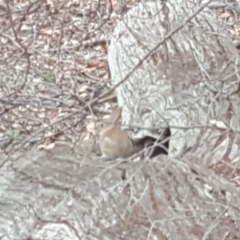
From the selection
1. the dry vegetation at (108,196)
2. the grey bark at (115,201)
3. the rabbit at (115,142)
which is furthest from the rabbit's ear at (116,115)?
the grey bark at (115,201)

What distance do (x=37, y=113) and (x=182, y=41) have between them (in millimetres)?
1345

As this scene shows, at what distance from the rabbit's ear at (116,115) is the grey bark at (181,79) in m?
0.07

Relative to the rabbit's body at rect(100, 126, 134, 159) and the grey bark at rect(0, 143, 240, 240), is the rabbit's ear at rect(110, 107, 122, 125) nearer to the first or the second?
the rabbit's body at rect(100, 126, 134, 159)

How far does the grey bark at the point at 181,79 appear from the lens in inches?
172

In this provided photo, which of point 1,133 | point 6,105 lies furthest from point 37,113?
point 6,105

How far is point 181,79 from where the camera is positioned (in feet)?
15.9

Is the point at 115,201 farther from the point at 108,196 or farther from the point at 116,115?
the point at 116,115

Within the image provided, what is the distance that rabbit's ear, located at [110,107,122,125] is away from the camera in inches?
200

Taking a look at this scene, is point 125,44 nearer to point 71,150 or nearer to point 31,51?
point 31,51

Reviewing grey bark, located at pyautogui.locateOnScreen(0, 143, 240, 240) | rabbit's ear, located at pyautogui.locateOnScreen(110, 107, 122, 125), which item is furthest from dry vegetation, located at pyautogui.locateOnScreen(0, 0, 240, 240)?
rabbit's ear, located at pyautogui.locateOnScreen(110, 107, 122, 125)

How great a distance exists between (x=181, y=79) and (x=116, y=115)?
2.07 ft

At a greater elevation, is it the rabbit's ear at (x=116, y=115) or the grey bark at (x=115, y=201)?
the grey bark at (x=115, y=201)

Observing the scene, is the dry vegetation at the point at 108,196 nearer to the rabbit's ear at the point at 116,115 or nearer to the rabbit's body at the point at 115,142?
the rabbit's body at the point at 115,142

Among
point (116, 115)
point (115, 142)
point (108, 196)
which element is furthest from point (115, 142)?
point (108, 196)
